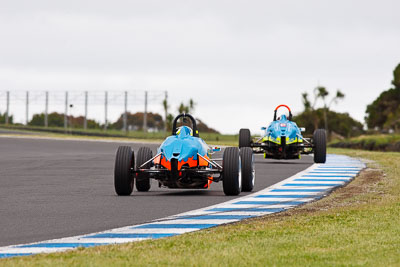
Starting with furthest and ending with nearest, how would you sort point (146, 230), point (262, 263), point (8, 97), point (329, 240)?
point (8, 97)
point (146, 230)
point (329, 240)
point (262, 263)

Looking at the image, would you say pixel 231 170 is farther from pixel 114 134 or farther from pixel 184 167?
pixel 114 134

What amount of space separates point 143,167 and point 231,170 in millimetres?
2110

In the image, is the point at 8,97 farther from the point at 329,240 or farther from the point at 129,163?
the point at 329,240

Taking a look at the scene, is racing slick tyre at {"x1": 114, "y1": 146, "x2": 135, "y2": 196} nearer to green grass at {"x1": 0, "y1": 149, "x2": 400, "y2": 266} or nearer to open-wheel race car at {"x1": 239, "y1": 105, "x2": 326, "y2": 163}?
green grass at {"x1": 0, "y1": 149, "x2": 400, "y2": 266}

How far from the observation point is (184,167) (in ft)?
53.8

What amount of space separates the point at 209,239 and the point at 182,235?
2.04 feet

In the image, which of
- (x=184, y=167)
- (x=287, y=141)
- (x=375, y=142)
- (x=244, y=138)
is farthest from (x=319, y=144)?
(x=375, y=142)

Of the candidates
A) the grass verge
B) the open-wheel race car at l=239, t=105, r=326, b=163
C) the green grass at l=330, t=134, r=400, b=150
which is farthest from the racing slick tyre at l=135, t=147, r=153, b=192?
the green grass at l=330, t=134, r=400, b=150

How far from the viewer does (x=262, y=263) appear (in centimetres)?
835

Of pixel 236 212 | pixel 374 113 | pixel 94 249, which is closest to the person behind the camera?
pixel 94 249

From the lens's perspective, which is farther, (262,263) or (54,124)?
(54,124)

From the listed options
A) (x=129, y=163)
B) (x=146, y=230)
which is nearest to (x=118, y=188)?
(x=129, y=163)

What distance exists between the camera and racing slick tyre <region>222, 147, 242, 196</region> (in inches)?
639

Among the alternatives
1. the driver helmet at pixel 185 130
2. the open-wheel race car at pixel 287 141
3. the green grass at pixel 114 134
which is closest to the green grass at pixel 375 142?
the green grass at pixel 114 134
